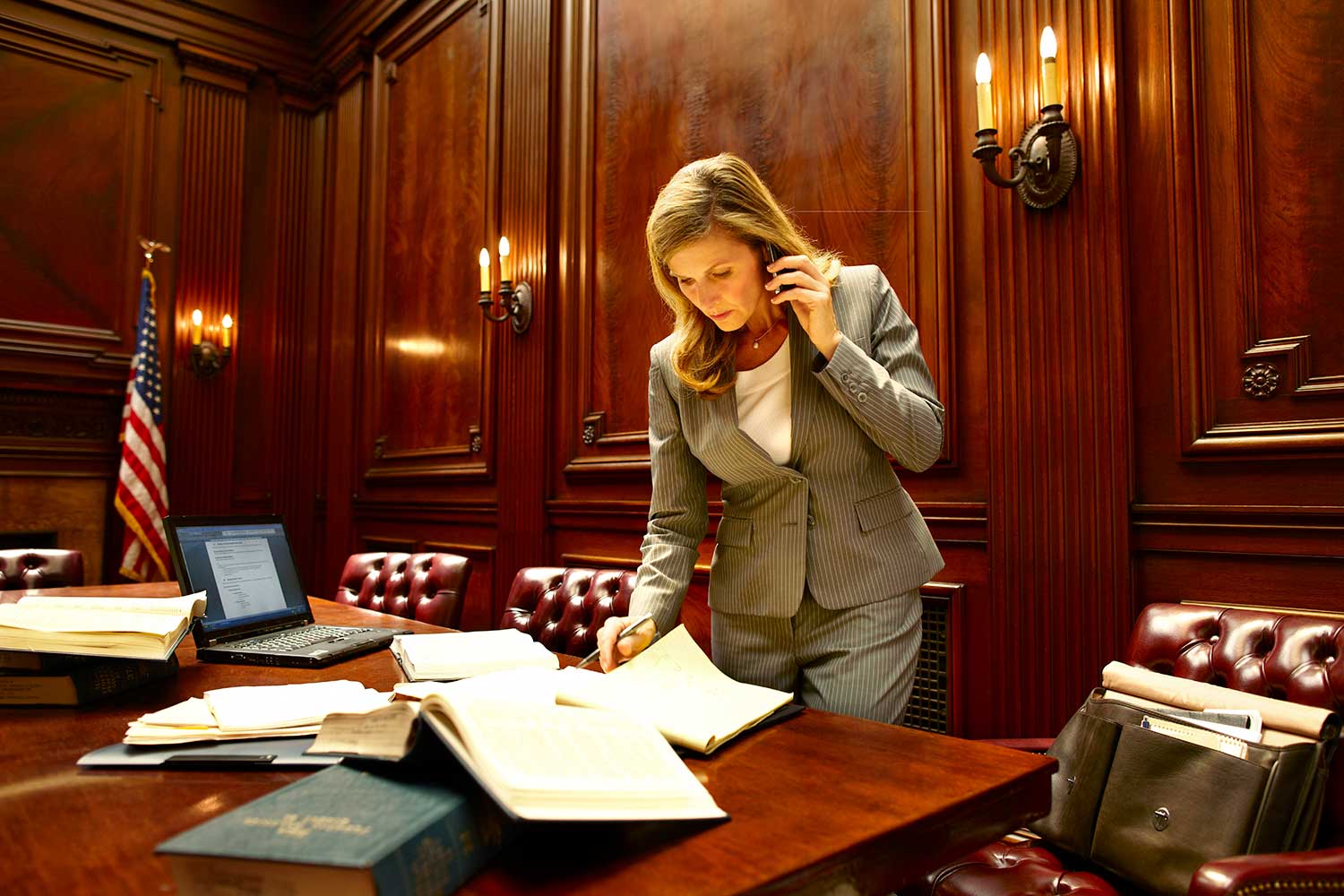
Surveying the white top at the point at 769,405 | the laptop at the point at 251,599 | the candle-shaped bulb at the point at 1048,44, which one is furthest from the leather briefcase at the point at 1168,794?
the candle-shaped bulb at the point at 1048,44

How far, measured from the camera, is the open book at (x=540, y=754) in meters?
0.67

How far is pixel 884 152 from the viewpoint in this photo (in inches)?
104

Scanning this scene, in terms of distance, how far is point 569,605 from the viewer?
2.15 meters

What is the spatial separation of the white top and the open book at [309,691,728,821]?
686mm

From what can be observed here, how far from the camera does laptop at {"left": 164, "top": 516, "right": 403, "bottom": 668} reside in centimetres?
160

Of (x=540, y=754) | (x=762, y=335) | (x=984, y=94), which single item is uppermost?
(x=984, y=94)

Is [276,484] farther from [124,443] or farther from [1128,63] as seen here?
[1128,63]

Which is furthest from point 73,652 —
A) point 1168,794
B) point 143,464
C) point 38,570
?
point 143,464

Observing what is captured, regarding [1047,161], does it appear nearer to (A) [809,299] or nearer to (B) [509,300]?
(A) [809,299]

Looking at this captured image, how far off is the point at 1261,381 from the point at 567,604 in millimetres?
1595

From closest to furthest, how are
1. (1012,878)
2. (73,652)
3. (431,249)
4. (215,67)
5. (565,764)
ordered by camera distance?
1. (565,764)
2. (73,652)
3. (1012,878)
4. (431,249)
5. (215,67)

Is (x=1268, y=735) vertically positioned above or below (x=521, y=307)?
Result: below

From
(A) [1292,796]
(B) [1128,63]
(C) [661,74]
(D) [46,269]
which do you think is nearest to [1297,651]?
Answer: (A) [1292,796]

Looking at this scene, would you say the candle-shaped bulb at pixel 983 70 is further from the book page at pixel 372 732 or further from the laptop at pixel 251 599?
the book page at pixel 372 732
